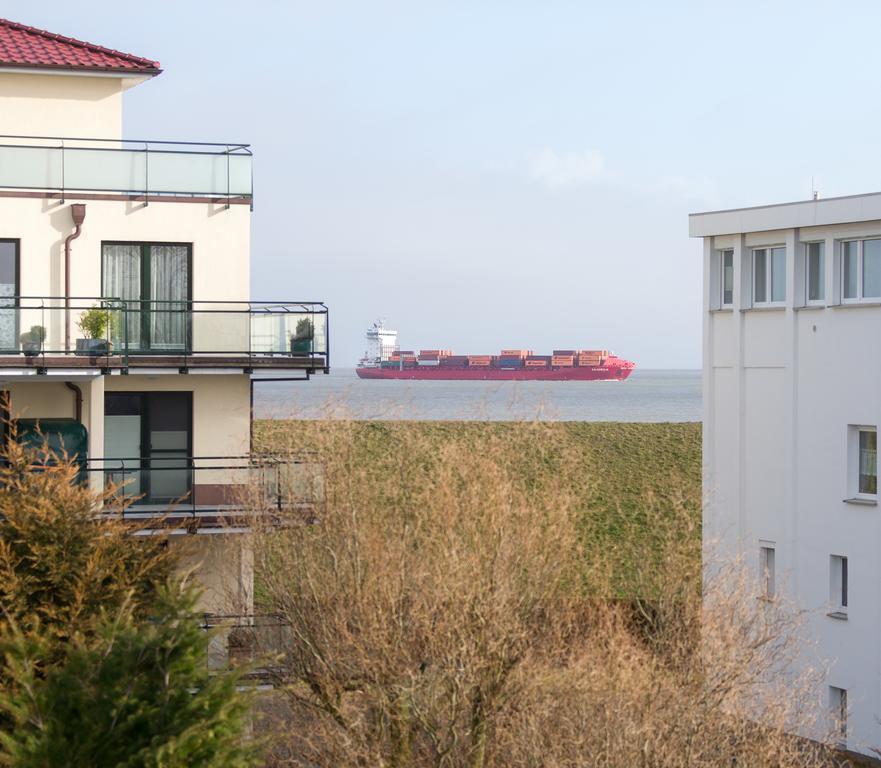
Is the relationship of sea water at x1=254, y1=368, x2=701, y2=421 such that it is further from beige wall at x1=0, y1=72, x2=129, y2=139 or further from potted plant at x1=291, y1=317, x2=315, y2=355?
beige wall at x1=0, y1=72, x2=129, y2=139

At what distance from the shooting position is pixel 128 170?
1065 inches

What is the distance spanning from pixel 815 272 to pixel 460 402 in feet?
357

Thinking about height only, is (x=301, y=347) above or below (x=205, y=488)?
above

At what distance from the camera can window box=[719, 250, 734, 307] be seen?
30.4 metres

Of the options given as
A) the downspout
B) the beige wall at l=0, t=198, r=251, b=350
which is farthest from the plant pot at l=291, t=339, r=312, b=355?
the downspout

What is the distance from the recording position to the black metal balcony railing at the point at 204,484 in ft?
76.6

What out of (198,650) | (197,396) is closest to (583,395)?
(197,396)

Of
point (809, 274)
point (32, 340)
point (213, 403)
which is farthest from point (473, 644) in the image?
point (809, 274)

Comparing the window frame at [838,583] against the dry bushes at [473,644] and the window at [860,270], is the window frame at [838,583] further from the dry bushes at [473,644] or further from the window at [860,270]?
the window at [860,270]

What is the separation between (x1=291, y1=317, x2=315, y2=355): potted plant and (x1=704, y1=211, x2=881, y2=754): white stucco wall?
8804 millimetres

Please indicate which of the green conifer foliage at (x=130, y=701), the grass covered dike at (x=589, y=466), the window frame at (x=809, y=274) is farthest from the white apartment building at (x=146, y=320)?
the window frame at (x=809, y=274)

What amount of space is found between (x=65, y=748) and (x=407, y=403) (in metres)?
10.1

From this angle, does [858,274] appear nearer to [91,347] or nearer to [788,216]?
[788,216]

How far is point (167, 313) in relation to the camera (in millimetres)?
26922
